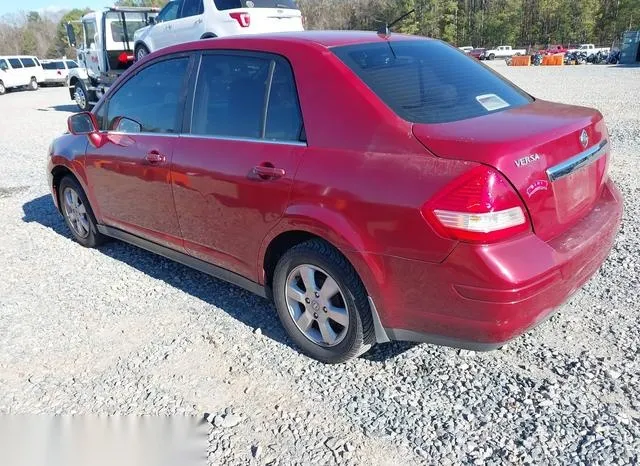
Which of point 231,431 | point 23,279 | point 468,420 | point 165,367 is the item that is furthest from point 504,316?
point 23,279

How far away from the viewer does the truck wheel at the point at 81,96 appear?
54.7 feet

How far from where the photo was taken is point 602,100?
47.2 ft

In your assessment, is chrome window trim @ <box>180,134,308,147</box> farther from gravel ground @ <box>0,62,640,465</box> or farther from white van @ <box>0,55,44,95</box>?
white van @ <box>0,55,44,95</box>

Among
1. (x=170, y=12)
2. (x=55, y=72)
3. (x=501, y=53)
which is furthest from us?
(x=501, y=53)

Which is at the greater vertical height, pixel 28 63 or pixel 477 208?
pixel 28 63

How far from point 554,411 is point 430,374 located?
2.09 ft

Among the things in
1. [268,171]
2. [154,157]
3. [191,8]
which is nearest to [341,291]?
[268,171]

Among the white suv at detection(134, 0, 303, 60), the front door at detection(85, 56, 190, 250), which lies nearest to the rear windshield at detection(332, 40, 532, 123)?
the front door at detection(85, 56, 190, 250)

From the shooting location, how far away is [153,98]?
3.93 m

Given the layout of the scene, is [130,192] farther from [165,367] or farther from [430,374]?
[430,374]

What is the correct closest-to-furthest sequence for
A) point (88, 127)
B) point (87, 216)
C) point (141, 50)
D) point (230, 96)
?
1. point (230, 96)
2. point (88, 127)
3. point (87, 216)
4. point (141, 50)

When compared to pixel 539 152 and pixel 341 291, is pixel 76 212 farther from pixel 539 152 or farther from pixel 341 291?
pixel 539 152

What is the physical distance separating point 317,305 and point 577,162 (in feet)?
5.06

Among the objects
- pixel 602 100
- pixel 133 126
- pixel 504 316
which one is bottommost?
pixel 602 100
